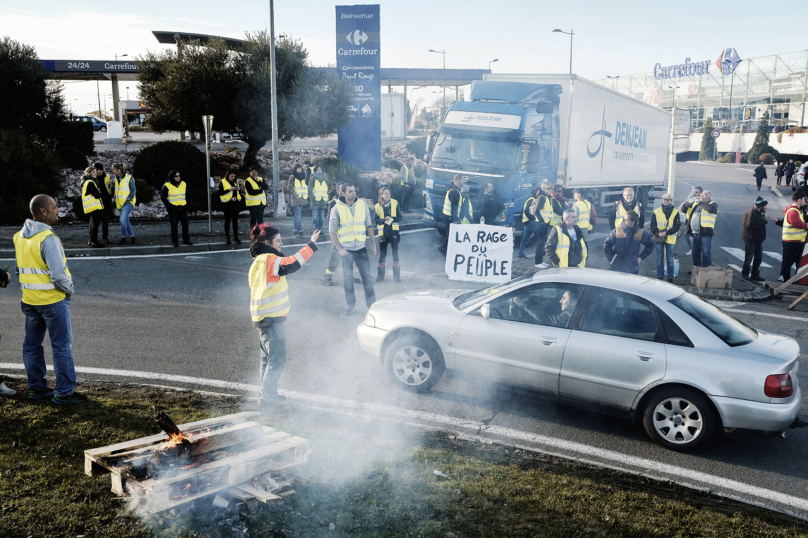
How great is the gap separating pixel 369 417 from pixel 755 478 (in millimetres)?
3133

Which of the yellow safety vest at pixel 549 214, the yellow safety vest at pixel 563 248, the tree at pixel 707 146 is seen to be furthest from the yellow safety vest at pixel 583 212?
the tree at pixel 707 146

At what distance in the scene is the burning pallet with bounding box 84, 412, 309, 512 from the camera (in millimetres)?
3945

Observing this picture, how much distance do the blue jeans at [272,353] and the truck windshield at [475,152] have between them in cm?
1025

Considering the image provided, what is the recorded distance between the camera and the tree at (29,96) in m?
25.8

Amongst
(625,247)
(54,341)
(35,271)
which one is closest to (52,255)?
(35,271)

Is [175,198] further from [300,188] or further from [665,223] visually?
[665,223]

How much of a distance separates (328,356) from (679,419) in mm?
3930

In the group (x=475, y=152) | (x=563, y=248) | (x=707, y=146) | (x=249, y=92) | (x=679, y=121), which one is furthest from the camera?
(x=707, y=146)

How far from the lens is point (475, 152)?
619 inches

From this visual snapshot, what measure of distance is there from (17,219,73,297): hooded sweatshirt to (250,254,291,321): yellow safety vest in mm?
1628

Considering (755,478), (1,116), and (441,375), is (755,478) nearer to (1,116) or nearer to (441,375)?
(441,375)

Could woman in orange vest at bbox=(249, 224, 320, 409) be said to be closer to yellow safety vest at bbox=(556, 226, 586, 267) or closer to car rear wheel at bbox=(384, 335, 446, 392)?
car rear wheel at bbox=(384, 335, 446, 392)

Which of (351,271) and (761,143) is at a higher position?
(761,143)

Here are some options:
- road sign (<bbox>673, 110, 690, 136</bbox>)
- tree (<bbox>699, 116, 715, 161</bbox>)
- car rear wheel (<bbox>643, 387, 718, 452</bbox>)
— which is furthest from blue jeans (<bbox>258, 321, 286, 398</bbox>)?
tree (<bbox>699, 116, 715, 161</bbox>)
